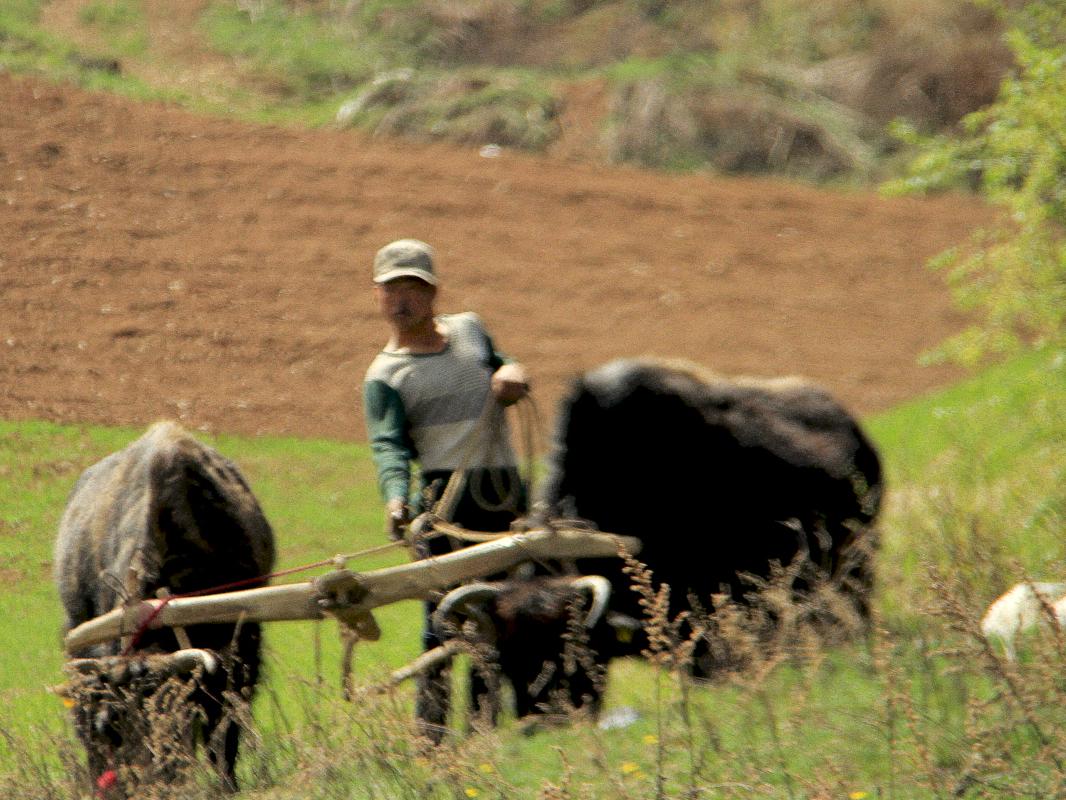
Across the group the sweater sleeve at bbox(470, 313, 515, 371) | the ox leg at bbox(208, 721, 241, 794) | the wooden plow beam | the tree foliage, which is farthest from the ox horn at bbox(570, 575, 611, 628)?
the tree foliage

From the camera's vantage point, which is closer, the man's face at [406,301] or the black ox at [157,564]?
the black ox at [157,564]

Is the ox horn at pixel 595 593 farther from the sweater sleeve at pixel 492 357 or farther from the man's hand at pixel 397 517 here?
the sweater sleeve at pixel 492 357

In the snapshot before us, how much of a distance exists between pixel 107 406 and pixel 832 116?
48.8ft

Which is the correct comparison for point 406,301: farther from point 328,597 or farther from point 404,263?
point 328,597

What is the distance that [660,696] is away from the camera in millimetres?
5590

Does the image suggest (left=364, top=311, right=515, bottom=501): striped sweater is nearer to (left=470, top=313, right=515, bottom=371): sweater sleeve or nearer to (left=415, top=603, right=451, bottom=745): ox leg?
(left=470, top=313, right=515, bottom=371): sweater sleeve

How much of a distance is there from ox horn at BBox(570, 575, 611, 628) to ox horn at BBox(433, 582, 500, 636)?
1.02ft

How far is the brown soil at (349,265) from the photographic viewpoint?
22.7 ft

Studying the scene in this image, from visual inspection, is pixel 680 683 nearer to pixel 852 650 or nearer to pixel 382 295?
pixel 382 295

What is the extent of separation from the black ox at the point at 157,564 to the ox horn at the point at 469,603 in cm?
70

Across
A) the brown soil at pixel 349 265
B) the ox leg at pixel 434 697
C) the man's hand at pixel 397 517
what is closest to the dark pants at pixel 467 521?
the ox leg at pixel 434 697

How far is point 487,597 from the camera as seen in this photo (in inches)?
220

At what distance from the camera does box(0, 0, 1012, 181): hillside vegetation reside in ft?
33.2

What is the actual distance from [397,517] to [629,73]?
1411 cm
